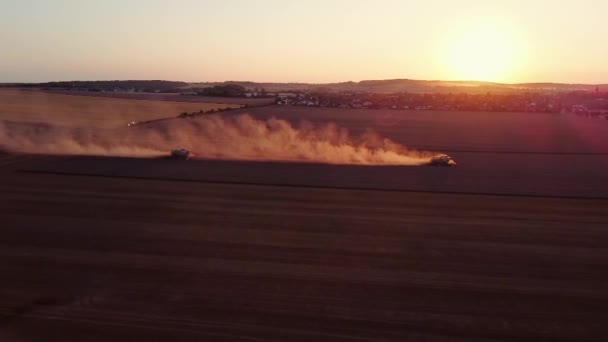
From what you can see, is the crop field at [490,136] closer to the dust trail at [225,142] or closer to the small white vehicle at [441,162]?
the dust trail at [225,142]

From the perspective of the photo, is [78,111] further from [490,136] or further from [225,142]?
[490,136]

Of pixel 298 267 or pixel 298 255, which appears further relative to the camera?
pixel 298 255

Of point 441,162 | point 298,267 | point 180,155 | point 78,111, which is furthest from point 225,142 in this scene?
point 78,111

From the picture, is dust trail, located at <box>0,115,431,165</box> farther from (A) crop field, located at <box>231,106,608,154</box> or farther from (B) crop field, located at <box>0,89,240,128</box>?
(B) crop field, located at <box>0,89,240,128</box>

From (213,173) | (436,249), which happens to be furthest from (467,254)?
(213,173)

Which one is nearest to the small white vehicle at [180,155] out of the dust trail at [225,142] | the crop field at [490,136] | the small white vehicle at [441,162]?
the dust trail at [225,142]

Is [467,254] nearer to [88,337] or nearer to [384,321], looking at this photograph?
[384,321]

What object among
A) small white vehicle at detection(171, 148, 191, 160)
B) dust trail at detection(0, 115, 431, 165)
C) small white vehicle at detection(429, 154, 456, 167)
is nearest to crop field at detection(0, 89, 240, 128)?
dust trail at detection(0, 115, 431, 165)
